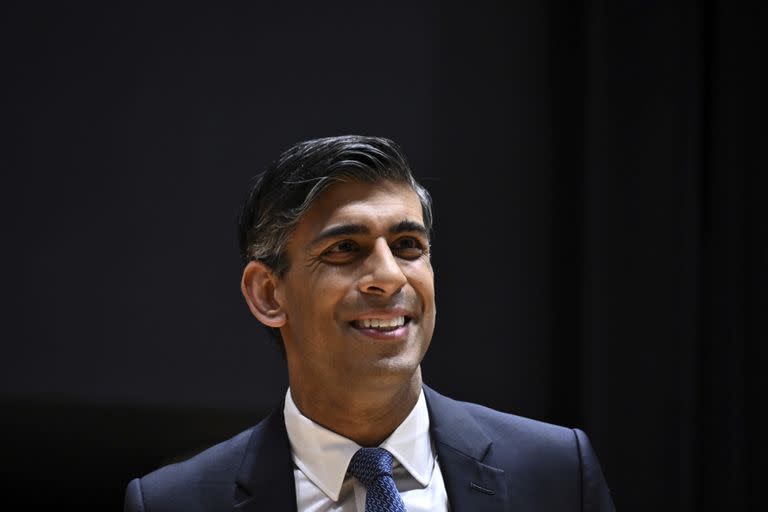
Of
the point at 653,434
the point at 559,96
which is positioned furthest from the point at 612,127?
the point at 653,434

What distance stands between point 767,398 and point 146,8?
1.66 meters

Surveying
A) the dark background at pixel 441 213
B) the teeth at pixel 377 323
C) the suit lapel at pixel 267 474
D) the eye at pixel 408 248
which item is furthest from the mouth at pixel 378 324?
the dark background at pixel 441 213

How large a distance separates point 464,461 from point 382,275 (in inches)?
13.1

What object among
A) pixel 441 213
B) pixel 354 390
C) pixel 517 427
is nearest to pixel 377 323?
pixel 354 390

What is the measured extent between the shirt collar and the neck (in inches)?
0.5

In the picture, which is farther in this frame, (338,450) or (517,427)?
(517,427)

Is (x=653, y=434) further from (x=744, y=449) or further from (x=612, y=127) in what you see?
(x=612, y=127)

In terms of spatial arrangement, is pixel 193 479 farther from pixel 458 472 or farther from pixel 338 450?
pixel 458 472

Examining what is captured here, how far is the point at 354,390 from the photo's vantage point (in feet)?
4.78

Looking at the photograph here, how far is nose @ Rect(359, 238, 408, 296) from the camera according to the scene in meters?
1.44

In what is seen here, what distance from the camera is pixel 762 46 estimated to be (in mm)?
2143

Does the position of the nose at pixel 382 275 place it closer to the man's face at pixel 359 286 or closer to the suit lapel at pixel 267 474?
the man's face at pixel 359 286

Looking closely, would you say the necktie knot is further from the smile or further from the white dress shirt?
the smile

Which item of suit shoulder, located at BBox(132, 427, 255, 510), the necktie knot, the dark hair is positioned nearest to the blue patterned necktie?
the necktie knot
